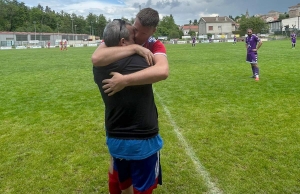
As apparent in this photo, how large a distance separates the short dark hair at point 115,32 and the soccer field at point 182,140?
2370 millimetres

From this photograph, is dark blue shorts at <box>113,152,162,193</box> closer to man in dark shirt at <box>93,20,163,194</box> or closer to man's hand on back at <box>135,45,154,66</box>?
man in dark shirt at <box>93,20,163,194</box>

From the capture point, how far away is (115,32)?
2.09 meters

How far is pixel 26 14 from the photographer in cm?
10431

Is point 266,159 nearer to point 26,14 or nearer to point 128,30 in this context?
point 128,30

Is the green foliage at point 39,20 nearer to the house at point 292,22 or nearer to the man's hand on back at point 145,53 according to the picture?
the house at point 292,22

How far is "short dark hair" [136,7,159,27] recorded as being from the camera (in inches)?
86.3

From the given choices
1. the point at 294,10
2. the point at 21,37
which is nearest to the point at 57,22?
the point at 21,37

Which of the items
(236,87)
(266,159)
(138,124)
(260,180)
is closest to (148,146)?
(138,124)

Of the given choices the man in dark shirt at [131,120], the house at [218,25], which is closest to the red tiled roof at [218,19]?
the house at [218,25]

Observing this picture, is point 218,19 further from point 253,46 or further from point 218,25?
point 253,46

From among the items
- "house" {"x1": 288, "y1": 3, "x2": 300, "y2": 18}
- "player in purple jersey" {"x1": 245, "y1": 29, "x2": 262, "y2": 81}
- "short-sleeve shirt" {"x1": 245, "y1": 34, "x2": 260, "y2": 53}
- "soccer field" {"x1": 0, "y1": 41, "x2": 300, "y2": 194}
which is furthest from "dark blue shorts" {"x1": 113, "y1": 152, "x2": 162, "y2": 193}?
"house" {"x1": 288, "y1": 3, "x2": 300, "y2": 18}

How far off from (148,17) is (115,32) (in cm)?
29

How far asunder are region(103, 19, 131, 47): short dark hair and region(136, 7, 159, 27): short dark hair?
0.16 meters

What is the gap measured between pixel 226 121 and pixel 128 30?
4783 mm
